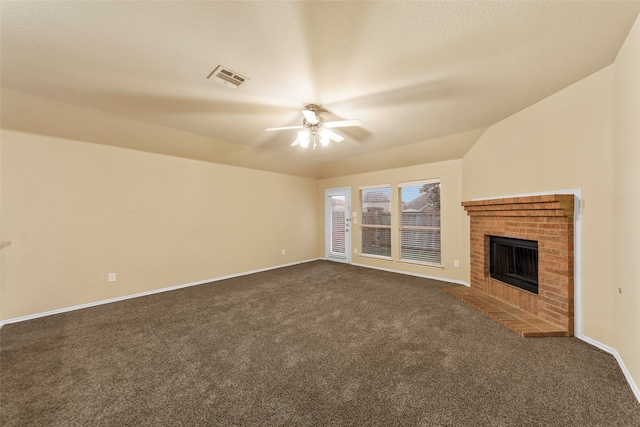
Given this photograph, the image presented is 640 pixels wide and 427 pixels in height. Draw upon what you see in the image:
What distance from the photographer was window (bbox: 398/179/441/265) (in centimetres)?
461

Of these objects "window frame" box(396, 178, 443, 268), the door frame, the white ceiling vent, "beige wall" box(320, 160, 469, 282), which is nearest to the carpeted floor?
"beige wall" box(320, 160, 469, 282)

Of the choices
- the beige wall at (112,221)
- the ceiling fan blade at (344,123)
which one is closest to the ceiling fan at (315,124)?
the ceiling fan blade at (344,123)

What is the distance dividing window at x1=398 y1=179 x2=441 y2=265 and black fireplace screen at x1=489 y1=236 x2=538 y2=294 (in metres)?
1.15

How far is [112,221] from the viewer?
347 cm

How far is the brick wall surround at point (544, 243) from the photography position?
7.77 ft

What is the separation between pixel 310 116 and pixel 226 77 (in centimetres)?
90

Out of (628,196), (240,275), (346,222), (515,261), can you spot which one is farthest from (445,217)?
(240,275)

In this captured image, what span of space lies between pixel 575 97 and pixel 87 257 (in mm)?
6312

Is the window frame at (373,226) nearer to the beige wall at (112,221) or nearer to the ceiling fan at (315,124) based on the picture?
the beige wall at (112,221)

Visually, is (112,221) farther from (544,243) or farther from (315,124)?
(544,243)

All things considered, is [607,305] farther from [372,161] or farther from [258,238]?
[258,238]

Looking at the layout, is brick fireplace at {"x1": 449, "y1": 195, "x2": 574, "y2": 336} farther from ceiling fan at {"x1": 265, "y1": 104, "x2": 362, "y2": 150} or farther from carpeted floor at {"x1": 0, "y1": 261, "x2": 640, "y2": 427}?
ceiling fan at {"x1": 265, "y1": 104, "x2": 362, "y2": 150}

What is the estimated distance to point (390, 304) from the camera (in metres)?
3.24

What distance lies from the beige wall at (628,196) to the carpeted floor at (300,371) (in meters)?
0.35
